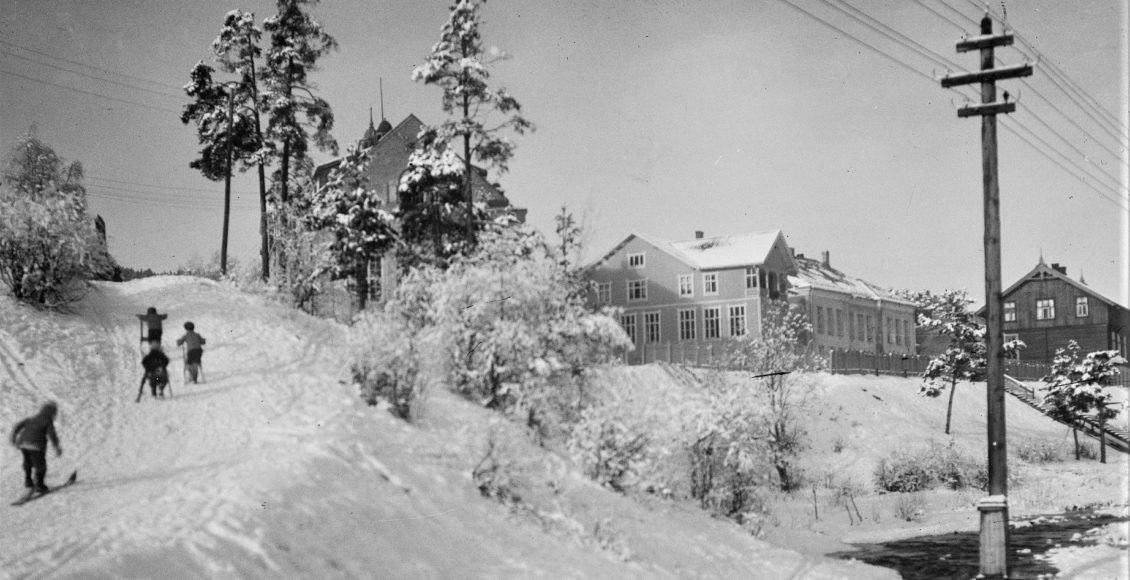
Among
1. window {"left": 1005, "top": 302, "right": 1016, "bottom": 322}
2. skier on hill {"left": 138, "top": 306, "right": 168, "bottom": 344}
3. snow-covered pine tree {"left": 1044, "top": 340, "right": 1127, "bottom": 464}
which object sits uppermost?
window {"left": 1005, "top": 302, "right": 1016, "bottom": 322}

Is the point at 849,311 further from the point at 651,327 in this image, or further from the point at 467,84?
the point at 467,84

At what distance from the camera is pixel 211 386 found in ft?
56.5

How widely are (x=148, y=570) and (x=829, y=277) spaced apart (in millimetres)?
59905

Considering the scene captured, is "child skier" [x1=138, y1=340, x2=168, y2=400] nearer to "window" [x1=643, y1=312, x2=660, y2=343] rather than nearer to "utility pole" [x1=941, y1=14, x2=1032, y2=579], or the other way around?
"utility pole" [x1=941, y1=14, x2=1032, y2=579]

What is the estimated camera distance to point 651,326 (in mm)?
57219

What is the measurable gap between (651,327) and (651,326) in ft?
0.23

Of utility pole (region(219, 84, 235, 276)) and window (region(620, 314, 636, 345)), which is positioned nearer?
utility pole (region(219, 84, 235, 276))

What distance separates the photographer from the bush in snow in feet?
59.4

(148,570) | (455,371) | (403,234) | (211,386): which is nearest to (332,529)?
(148,570)

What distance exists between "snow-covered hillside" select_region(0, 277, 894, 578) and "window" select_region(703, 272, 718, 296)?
3479 cm

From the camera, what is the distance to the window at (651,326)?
56.9 meters

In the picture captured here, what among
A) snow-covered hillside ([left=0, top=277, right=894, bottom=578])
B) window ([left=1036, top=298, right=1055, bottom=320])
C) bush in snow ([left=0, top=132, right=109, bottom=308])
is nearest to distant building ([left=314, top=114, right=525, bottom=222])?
bush in snow ([left=0, top=132, right=109, bottom=308])

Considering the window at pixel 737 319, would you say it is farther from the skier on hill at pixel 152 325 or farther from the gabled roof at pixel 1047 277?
the skier on hill at pixel 152 325

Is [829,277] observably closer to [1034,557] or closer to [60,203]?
[1034,557]
